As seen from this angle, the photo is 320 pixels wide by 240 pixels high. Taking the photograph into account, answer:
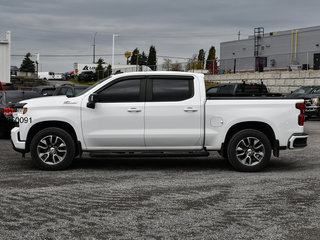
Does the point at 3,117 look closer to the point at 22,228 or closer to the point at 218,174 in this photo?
→ the point at 218,174

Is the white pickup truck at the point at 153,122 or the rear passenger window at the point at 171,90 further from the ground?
the rear passenger window at the point at 171,90

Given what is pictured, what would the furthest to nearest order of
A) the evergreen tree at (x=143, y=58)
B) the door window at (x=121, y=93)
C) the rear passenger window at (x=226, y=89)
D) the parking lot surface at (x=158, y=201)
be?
1. the evergreen tree at (x=143, y=58)
2. the rear passenger window at (x=226, y=89)
3. the door window at (x=121, y=93)
4. the parking lot surface at (x=158, y=201)

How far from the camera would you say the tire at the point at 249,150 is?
9.47 m

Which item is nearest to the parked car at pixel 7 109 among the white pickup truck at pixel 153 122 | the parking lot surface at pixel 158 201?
the parking lot surface at pixel 158 201

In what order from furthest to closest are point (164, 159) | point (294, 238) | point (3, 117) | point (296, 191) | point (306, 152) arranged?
point (3, 117) → point (306, 152) → point (164, 159) → point (296, 191) → point (294, 238)

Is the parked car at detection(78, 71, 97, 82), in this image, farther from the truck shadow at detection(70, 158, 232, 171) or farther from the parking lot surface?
the parking lot surface

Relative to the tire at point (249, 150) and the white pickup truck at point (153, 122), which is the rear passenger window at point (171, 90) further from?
the tire at point (249, 150)

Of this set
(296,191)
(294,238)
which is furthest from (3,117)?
(294,238)

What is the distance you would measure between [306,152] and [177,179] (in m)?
5.19

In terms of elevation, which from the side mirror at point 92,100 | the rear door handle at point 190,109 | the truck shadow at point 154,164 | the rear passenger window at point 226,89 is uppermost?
the rear passenger window at point 226,89

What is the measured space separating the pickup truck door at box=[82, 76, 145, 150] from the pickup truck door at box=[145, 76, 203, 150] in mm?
158

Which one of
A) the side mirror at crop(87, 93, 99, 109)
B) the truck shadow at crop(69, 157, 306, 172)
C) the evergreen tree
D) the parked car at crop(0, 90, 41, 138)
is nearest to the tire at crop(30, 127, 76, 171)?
the truck shadow at crop(69, 157, 306, 172)

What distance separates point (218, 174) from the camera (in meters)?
9.37

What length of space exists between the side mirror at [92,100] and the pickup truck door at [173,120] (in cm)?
96
